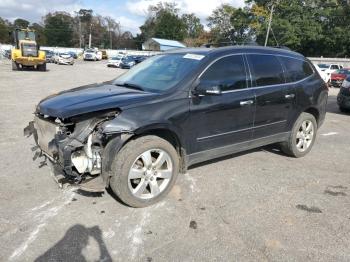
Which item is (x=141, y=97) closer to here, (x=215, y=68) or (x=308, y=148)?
(x=215, y=68)

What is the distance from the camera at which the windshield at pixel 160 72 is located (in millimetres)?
4742

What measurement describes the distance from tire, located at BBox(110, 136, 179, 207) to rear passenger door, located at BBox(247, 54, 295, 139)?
1658 millimetres

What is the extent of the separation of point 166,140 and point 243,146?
4.65 feet

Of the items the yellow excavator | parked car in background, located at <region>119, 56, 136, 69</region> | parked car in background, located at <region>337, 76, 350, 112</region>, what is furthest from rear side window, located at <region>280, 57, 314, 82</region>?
parked car in background, located at <region>119, 56, 136, 69</region>

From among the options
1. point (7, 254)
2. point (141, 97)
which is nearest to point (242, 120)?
point (141, 97)

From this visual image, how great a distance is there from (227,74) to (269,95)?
885 millimetres

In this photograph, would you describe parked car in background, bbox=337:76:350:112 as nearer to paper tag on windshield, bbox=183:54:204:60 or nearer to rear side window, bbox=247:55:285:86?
rear side window, bbox=247:55:285:86

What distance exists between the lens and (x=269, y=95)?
5.54 m

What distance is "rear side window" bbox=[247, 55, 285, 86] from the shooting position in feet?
17.7

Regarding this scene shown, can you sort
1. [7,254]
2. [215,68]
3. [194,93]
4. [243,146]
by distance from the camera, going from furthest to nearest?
1. [243,146]
2. [215,68]
3. [194,93]
4. [7,254]

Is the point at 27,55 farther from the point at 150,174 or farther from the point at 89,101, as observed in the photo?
the point at 150,174

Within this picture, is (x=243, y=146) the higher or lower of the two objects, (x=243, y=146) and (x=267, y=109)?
the lower

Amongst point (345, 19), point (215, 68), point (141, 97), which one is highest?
point (345, 19)

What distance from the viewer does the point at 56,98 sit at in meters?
4.56
